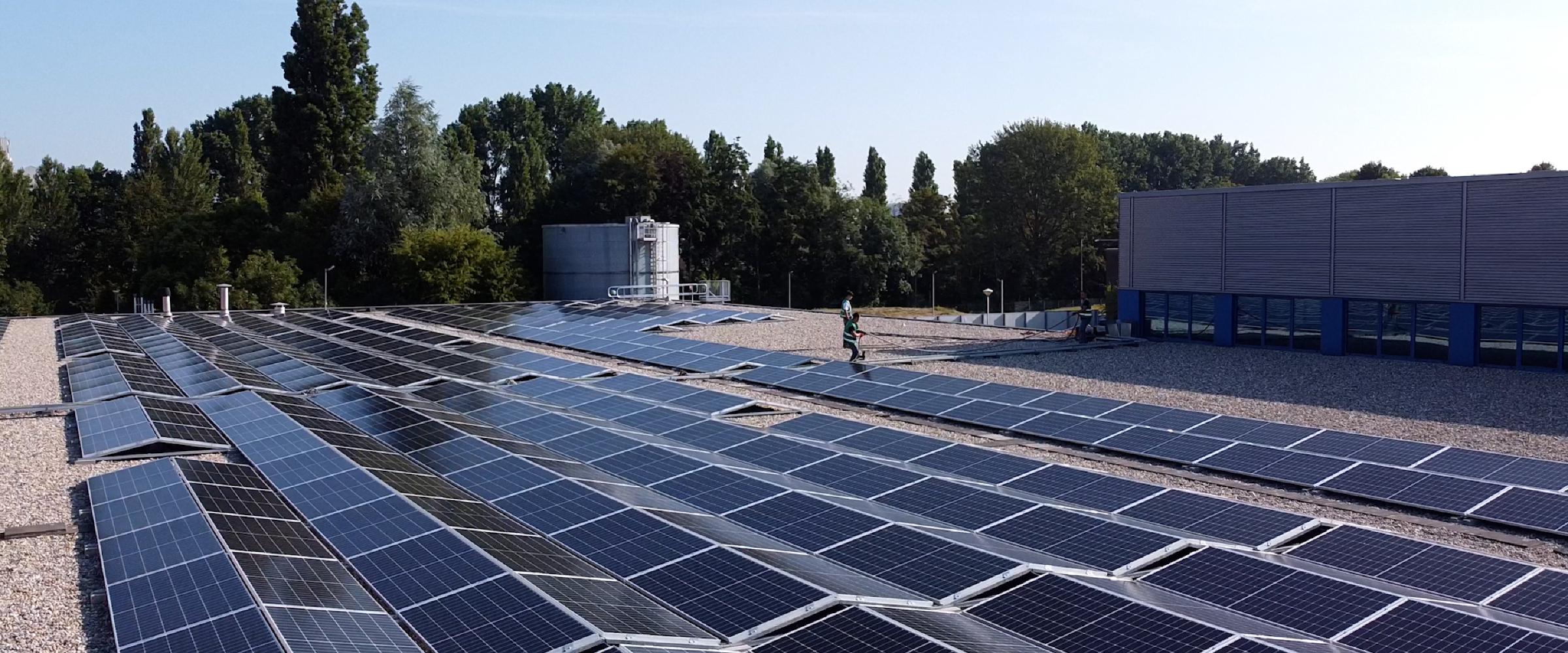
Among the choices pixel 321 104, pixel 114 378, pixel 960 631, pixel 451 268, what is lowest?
pixel 960 631

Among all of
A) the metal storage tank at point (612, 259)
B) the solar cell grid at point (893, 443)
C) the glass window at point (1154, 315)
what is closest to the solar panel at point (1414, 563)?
the solar cell grid at point (893, 443)

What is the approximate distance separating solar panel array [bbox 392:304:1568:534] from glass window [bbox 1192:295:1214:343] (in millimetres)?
17283

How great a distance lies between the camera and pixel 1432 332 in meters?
34.6

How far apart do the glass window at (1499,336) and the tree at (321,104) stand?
59208 millimetres

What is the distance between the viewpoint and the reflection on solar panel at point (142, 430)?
60.5 feet

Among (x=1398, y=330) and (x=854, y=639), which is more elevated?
(x=1398, y=330)

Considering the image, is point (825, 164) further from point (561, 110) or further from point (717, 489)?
point (717, 489)

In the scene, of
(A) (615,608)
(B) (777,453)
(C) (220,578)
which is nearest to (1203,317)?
(B) (777,453)

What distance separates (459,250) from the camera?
63.4 m

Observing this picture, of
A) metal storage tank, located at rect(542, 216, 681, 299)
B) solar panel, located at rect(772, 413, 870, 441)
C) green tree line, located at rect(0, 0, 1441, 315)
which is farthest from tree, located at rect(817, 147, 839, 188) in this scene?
solar panel, located at rect(772, 413, 870, 441)

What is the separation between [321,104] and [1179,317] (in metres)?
53.5

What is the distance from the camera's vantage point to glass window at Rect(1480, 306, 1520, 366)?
3262 cm

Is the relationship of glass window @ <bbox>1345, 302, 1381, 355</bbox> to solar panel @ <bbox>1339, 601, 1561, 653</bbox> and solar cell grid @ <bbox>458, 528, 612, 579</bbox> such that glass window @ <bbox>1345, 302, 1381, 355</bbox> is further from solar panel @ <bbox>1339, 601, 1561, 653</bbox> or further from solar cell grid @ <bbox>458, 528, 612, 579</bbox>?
solar cell grid @ <bbox>458, 528, 612, 579</bbox>

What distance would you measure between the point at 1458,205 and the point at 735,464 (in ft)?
88.2
